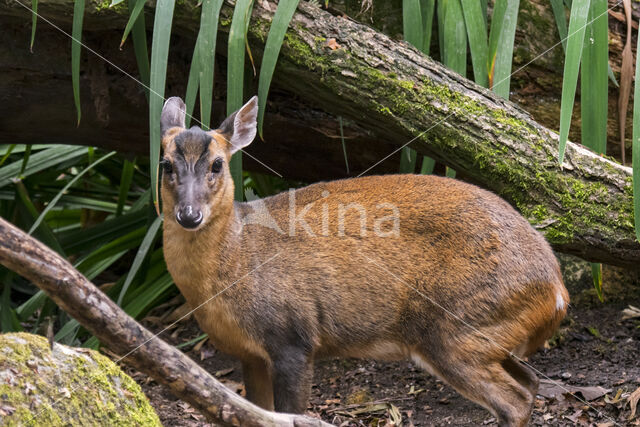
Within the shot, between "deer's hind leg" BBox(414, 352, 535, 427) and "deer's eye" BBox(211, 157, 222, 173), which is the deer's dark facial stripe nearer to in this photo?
"deer's eye" BBox(211, 157, 222, 173)

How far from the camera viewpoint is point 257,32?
416 cm

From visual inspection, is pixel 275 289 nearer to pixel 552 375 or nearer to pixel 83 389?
pixel 83 389

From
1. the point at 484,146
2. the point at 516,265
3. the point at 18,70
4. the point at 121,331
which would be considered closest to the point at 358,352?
the point at 516,265

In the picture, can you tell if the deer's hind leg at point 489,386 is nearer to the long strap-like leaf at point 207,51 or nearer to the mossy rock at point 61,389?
the mossy rock at point 61,389

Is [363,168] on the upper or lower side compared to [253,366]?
upper

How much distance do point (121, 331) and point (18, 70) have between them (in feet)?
9.45

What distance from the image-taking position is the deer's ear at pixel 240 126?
3.99m

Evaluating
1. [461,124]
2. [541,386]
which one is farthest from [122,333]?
[541,386]

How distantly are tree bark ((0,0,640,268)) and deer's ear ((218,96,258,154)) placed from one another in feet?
1.20

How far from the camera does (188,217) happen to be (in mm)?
3598

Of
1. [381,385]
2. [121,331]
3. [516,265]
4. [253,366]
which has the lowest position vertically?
[381,385]

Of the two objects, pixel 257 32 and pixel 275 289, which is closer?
pixel 275 289

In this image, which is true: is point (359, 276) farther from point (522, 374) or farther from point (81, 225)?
point (81, 225)

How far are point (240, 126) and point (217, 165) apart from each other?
0.96ft
